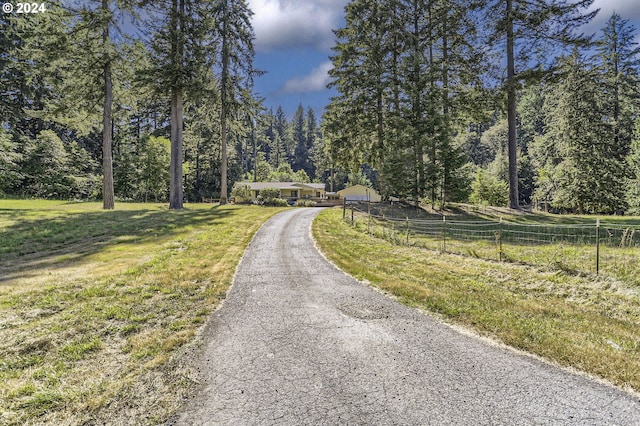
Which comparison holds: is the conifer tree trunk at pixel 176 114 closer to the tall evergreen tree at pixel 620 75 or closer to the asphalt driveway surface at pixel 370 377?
the asphalt driveway surface at pixel 370 377

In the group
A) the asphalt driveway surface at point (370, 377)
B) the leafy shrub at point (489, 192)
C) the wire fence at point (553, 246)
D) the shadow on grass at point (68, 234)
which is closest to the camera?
the asphalt driveway surface at point (370, 377)

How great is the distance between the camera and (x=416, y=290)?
20.7 ft

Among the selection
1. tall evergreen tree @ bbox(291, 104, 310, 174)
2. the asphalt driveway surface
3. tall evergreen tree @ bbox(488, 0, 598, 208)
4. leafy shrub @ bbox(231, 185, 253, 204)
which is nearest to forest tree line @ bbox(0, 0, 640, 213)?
tall evergreen tree @ bbox(488, 0, 598, 208)

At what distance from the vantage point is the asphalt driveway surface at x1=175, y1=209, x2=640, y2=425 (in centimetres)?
274

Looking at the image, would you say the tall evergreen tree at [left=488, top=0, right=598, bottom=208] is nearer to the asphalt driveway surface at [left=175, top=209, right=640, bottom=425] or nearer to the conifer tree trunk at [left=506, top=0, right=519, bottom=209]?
the conifer tree trunk at [left=506, top=0, right=519, bottom=209]

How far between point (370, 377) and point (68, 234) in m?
12.5

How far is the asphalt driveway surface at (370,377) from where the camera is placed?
274 centimetres

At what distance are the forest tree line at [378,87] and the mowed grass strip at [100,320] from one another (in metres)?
11.0

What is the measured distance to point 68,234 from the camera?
11.3 meters

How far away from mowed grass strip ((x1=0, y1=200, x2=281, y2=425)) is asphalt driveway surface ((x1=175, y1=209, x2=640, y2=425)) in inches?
21.6

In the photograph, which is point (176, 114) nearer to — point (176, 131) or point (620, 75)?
point (176, 131)

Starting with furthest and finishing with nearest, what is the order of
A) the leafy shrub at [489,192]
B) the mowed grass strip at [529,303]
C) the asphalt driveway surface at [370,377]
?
the leafy shrub at [489,192] → the mowed grass strip at [529,303] → the asphalt driveway surface at [370,377]

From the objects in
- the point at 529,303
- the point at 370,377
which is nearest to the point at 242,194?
the point at 529,303

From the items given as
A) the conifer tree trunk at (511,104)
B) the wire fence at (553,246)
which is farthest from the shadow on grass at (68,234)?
the conifer tree trunk at (511,104)
